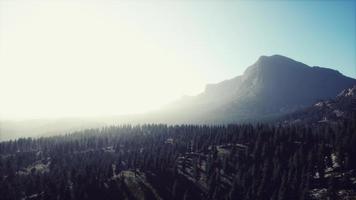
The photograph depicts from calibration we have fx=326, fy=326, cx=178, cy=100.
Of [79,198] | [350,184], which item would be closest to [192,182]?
[79,198]

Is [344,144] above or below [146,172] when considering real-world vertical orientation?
above

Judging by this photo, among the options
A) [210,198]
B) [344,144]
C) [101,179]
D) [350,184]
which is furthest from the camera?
[344,144]

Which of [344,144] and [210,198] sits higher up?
[344,144]

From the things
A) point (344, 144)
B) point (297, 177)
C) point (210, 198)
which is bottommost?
point (210, 198)

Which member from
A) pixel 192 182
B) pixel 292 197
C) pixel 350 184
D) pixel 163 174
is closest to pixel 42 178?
pixel 163 174

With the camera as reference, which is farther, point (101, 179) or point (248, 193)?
point (101, 179)

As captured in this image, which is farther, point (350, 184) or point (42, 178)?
point (42, 178)

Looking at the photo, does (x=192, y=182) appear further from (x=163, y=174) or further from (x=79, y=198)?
(x=79, y=198)

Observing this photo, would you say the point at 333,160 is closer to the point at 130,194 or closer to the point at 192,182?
the point at 192,182

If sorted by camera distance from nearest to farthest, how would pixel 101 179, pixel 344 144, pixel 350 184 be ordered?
1. pixel 350 184
2. pixel 101 179
3. pixel 344 144
